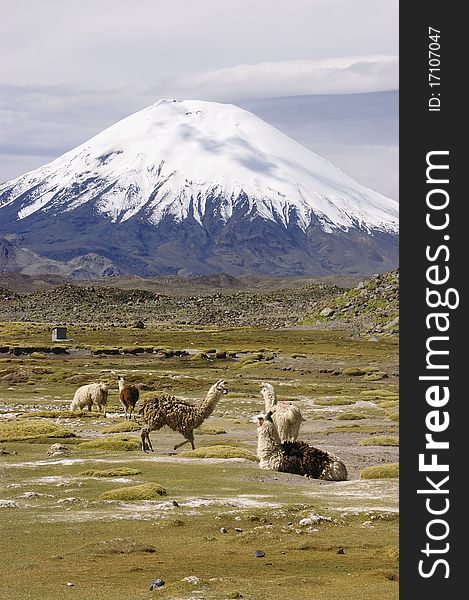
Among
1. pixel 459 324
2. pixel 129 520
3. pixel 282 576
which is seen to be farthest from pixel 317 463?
pixel 459 324

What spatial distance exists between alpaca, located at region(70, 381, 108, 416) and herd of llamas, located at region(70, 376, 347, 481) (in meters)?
17.1

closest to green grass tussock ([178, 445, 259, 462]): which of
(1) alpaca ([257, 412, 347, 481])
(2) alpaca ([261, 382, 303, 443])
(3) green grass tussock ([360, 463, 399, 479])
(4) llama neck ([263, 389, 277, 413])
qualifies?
(2) alpaca ([261, 382, 303, 443])

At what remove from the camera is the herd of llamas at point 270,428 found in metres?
26.6

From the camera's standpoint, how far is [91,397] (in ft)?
165

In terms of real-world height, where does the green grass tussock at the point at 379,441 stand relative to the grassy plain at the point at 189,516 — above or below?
above

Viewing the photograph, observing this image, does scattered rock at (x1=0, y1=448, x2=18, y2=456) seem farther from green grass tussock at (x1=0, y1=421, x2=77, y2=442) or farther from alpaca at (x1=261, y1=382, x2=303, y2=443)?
alpaca at (x1=261, y1=382, x2=303, y2=443)

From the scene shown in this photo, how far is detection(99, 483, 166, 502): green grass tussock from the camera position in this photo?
2214 centimetres

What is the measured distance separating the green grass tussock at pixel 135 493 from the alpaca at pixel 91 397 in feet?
89.2

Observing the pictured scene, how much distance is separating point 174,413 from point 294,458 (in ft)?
19.8

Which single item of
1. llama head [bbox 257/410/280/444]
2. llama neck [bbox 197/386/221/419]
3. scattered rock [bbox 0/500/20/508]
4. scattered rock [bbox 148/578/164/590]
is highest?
llama neck [bbox 197/386/221/419]

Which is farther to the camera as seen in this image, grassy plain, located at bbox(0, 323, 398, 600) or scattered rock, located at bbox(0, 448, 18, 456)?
scattered rock, located at bbox(0, 448, 18, 456)

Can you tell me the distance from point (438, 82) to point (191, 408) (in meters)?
22.3

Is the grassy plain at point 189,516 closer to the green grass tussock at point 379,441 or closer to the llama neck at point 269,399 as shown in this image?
the green grass tussock at point 379,441

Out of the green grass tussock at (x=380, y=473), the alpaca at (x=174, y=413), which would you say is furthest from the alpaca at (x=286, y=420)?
the green grass tussock at (x=380, y=473)
